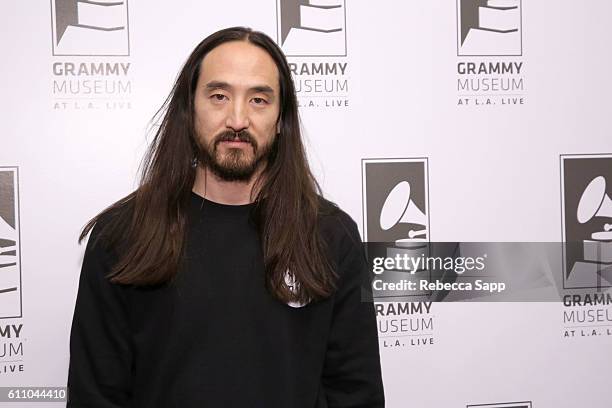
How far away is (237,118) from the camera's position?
1558 mm

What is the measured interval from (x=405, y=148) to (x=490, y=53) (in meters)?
0.44

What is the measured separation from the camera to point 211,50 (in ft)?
5.44

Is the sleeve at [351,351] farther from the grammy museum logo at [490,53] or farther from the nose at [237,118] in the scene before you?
the grammy museum logo at [490,53]

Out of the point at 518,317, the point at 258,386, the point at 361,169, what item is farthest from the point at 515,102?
the point at 258,386

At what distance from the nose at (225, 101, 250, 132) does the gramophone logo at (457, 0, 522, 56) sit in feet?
2.99

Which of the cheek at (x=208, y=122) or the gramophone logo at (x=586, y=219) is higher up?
the cheek at (x=208, y=122)

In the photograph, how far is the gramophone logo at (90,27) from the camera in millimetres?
1950

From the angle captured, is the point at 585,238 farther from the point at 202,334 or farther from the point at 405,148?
the point at 202,334

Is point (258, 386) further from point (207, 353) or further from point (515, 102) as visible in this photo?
point (515, 102)

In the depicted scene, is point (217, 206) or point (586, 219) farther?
point (586, 219)

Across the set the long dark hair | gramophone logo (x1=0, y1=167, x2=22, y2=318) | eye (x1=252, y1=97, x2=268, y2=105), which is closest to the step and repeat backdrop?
gramophone logo (x1=0, y1=167, x2=22, y2=318)

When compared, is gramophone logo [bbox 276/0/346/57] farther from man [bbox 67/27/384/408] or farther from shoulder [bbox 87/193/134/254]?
shoulder [bbox 87/193/134/254]

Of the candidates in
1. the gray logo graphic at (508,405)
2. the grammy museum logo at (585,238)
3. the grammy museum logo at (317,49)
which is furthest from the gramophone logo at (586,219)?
the grammy museum logo at (317,49)

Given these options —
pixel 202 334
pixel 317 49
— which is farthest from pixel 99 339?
pixel 317 49
